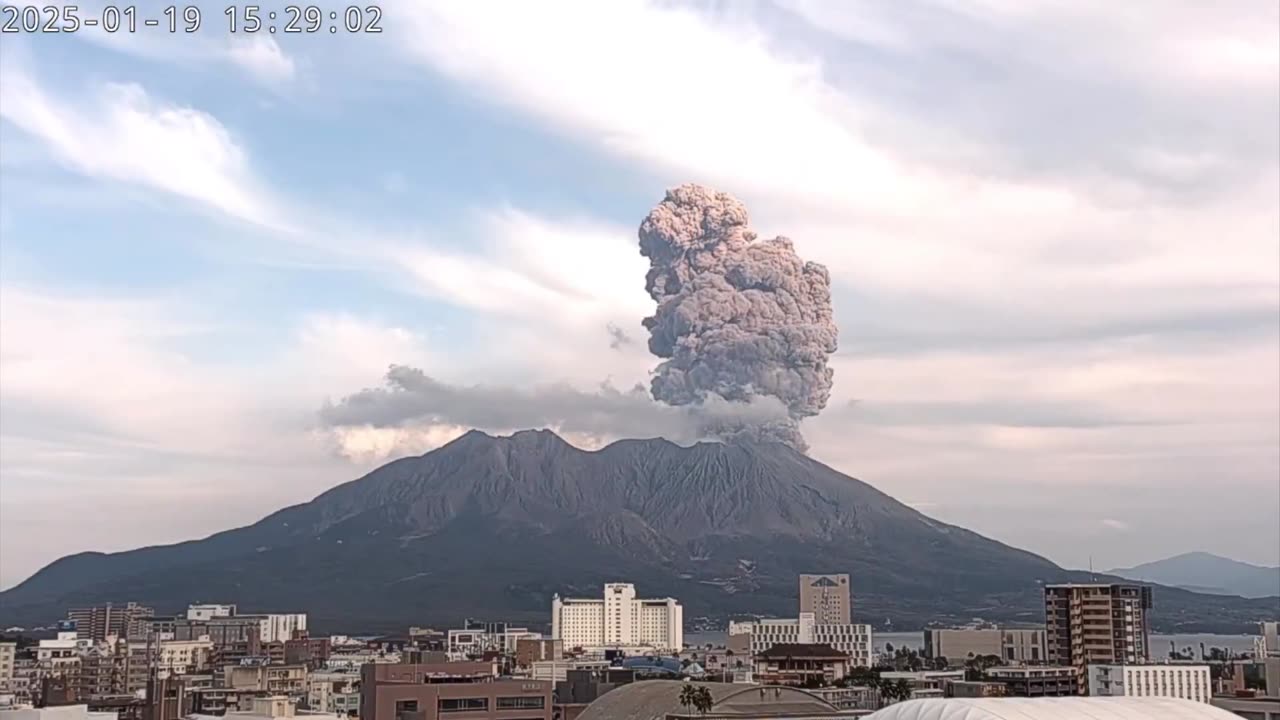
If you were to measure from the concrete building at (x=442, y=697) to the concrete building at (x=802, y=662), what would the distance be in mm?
27278

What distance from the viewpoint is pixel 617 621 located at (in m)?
150

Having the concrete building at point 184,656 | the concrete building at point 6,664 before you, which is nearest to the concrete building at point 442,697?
the concrete building at point 6,664

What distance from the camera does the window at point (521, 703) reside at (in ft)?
184

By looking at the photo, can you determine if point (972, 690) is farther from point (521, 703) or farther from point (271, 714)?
point (271, 714)

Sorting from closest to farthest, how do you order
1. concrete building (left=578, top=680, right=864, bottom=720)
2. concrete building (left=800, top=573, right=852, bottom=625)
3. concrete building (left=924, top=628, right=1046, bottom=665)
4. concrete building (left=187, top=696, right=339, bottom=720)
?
concrete building (left=578, top=680, right=864, bottom=720), concrete building (left=187, top=696, right=339, bottom=720), concrete building (left=924, top=628, right=1046, bottom=665), concrete building (left=800, top=573, right=852, bottom=625)

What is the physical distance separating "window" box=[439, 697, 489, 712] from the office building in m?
90.2

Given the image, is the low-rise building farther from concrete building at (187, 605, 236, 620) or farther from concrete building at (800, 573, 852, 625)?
concrete building at (187, 605, 236, 620)

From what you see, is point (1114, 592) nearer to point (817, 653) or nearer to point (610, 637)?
point (817, 653)

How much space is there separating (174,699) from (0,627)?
432ft

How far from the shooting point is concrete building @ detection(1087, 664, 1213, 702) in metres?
59.9

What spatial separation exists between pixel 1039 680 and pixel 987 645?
3635 cm

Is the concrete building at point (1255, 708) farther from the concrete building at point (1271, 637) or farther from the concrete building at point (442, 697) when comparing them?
the concrete building at point (1271, 637)

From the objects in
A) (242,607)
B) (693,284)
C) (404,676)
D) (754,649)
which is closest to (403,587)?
(242,607)

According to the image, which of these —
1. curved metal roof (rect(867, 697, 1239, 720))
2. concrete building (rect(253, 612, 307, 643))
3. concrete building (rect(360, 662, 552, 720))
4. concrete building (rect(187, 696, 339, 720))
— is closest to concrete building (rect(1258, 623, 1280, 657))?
concrete building (rect(360, 662, 552, 720))
